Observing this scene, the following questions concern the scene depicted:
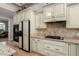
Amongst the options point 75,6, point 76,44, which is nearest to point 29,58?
point 76,44

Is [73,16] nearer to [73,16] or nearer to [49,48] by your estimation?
[73,16]

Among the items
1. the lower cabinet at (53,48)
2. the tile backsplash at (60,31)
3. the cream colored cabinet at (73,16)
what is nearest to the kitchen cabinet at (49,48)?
the lower cabinet at (53,48)

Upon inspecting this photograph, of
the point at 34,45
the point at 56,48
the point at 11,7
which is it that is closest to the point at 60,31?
the point at 56,48

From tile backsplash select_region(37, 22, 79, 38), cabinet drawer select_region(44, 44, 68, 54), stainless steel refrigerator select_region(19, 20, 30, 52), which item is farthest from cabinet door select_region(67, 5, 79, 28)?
stainless steel refrigerator select_region(19, 20, 30, 52)

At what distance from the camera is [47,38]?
5.38 ft

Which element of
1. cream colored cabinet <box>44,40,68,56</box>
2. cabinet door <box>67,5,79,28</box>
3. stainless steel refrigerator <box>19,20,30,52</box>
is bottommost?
cream colored cabinet <box>44,40,68,56</box>

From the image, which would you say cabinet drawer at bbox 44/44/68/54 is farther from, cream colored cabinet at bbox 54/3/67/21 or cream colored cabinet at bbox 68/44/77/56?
cream colored cabinet at bbox 54/3/67/21

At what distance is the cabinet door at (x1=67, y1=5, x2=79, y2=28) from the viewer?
1.52m

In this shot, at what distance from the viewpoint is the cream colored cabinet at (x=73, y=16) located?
1517mm

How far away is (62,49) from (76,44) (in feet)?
0.89

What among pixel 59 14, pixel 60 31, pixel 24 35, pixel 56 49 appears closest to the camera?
pixel 56 49

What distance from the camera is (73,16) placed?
159 centimetres

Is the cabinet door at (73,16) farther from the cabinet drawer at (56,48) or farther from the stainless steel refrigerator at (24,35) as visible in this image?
the stainless steel refrigerator at (24,35)

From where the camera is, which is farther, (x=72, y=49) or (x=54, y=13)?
(x=54, y=13)
